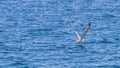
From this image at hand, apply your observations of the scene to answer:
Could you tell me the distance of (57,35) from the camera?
2894 inches

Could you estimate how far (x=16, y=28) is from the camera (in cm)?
7956

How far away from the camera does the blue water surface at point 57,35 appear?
5975 cm

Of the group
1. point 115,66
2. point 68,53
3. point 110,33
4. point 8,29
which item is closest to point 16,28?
point 8,29

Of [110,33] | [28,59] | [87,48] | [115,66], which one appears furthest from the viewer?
[110,33]

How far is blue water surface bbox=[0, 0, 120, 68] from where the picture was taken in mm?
59750

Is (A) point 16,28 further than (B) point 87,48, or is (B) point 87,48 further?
(A) point 16,28

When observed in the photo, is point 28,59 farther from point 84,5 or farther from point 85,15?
point 84,5

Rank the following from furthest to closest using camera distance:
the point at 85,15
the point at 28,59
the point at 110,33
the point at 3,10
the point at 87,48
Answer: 1. the point at 3,10
2. the point at 85,15
3. the point at 110,33
4. the point at 87,48
5. the point at 28,59

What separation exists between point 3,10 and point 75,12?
1276cm

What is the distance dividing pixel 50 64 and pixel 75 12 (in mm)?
38906

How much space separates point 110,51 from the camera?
63.9 meters

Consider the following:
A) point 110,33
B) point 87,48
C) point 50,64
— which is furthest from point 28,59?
point 110,33

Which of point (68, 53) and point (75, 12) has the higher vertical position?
point (75, 12)

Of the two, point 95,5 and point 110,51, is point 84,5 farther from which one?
point 110,51
